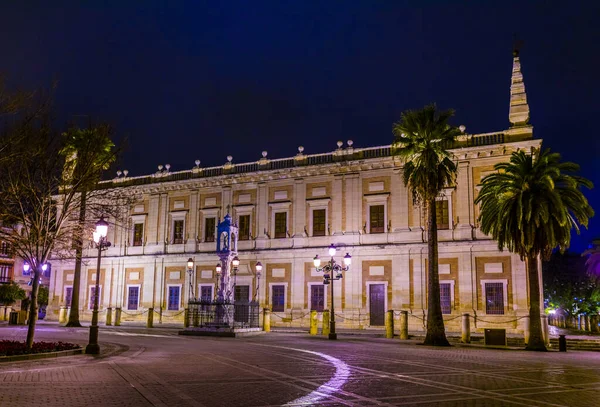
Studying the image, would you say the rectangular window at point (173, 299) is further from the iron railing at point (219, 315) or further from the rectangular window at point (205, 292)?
the iron railing at point (219, 315)

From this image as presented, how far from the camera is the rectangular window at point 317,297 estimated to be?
38.6 meters

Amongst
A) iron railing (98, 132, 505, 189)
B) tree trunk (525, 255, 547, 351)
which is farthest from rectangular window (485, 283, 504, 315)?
tree trunk (525, 255, 547, 351)

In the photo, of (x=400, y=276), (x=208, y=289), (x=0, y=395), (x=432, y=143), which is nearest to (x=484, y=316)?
(x=400, y=276)

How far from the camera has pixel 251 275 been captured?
1634 inches

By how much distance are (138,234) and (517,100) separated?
30.6m

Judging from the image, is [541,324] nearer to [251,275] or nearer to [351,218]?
[351,218]

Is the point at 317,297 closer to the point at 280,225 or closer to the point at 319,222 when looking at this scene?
the point at 319,222

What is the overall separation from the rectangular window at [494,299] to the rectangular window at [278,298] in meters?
13.9

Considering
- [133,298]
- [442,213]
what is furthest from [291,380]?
[133,298]

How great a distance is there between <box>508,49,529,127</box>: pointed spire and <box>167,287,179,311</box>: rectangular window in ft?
88.9

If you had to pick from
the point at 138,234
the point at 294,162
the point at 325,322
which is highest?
the point at 294,162

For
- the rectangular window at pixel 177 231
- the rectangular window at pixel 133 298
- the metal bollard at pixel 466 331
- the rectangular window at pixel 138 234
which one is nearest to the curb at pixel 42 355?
the metal bollard at pixel 466 331

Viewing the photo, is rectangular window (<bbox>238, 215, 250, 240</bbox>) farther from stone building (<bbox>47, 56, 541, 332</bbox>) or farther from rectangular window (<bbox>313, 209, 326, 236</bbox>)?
rectangular window (<bbox>313, 209, 326, 236</bbox>)

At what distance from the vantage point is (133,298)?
151 ft
